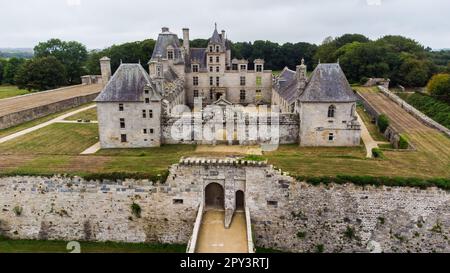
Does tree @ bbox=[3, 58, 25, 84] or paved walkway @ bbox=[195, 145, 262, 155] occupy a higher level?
tree @ bbox=[3, 58, 25, 84]

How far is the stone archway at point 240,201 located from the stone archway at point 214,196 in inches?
34.9

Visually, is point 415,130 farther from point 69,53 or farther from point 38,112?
point 69,53

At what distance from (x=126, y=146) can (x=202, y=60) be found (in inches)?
831

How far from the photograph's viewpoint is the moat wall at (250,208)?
1880cm

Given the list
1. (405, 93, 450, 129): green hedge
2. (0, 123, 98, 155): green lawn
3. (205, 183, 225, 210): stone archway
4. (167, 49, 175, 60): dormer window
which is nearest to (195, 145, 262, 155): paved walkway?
(205, 183, 225, 210): stone archway

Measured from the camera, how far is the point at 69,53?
75000mm

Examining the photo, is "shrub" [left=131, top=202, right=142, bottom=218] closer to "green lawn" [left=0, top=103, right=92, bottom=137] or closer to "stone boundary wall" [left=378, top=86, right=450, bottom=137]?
"green lawn" [left=0, top=103, right=92, bottom=137]

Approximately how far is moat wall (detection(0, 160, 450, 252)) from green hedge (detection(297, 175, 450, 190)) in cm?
29

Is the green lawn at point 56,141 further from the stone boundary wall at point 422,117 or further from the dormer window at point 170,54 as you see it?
the stone boundary wall at point 422,117

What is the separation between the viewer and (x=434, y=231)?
1867cm

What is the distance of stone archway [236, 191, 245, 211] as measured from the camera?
2028cm
